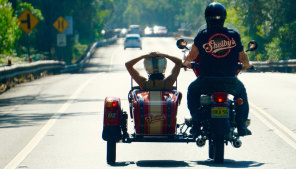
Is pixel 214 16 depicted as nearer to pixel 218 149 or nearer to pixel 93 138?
pixel 218 149

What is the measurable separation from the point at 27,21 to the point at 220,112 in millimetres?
29932

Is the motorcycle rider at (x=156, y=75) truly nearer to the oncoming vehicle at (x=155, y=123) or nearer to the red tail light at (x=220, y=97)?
the oncoming vehicle at (x=155, y=123)

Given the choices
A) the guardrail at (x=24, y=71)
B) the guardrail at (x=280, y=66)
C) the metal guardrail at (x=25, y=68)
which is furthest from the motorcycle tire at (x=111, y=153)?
the guardrail at (x=280, y=66)

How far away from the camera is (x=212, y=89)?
973 cm

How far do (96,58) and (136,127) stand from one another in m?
61.2

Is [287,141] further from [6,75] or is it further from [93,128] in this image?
[6,75]

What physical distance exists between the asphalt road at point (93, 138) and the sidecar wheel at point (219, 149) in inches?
4.2

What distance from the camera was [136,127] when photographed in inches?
391

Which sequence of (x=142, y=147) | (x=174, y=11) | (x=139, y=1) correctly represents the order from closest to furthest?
(x=142, y=147) → (x=174, y=11) → (x=139, y=1)

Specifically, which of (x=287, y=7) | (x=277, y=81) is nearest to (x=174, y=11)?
(x=287, y=7)

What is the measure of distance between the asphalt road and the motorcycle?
1.05 feet

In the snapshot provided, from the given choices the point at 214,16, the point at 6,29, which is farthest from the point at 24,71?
the point at 214,16

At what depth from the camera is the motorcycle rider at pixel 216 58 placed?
31.7ft

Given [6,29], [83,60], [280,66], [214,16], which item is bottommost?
[83,60]
